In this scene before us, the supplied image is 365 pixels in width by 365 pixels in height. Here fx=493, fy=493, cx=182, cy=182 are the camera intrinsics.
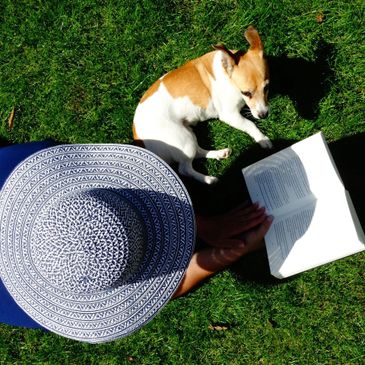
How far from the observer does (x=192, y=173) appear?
11.4 feet

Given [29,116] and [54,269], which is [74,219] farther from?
[29,116]

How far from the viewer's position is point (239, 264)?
A: 11.7 feet

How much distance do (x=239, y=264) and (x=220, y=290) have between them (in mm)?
242

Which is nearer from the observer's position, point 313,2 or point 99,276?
point 99,276

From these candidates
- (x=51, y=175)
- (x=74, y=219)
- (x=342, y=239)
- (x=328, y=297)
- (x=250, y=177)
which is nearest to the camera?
(x=74, y=219)

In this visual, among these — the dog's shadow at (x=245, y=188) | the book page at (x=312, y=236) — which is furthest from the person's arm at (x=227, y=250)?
the dog's shadow at (x=245, y=188)

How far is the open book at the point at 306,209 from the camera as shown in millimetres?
2811

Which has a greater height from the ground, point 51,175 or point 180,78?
point 51,175

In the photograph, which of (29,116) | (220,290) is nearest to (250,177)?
(220,290)

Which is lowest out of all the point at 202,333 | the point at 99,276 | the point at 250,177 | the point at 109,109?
the point at 202,333

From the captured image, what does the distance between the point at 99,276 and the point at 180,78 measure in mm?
1719

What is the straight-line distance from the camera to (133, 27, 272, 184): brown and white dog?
3.17 m

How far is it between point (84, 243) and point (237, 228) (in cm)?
147

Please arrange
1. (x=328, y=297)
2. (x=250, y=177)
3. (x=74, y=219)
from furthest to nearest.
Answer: (x=328, y=297) → (x=250, y=177) → (x=74, y=219)
